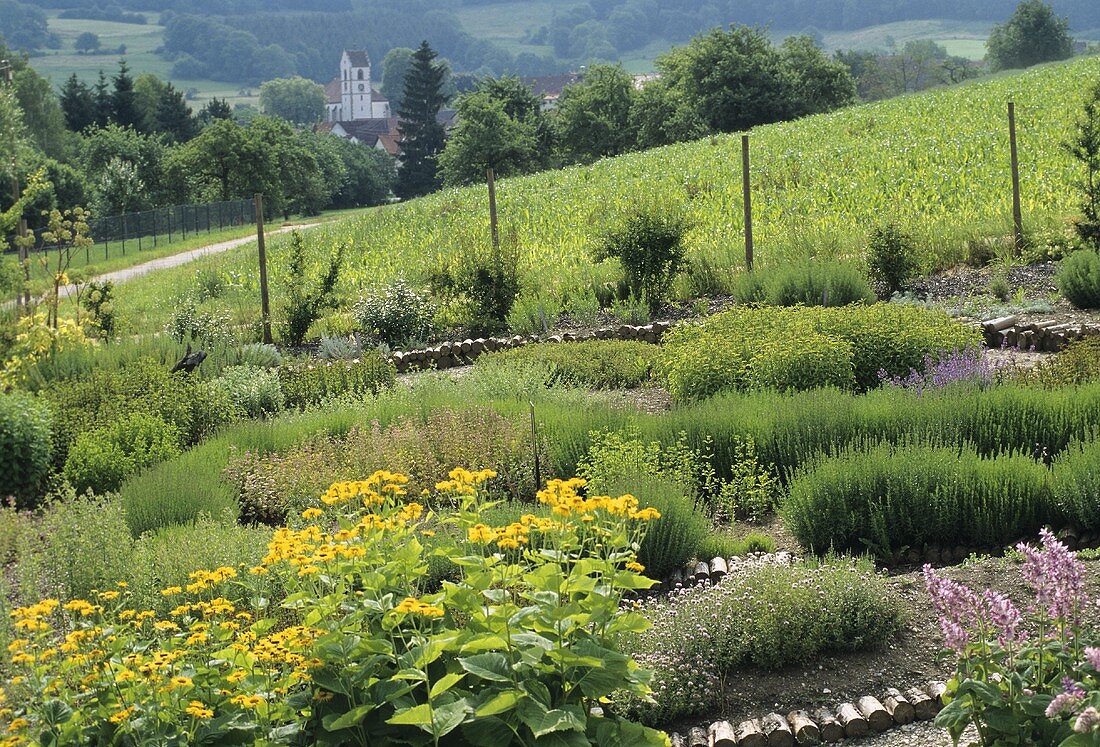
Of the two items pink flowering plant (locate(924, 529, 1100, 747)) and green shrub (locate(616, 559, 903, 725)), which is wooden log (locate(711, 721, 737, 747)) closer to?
green shrub (locate(616, 559, 903, 725))

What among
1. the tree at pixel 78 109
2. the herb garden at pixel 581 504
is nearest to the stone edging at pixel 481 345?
the herb garden at pixel 581 504

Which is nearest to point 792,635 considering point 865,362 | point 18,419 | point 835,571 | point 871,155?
point 835,571

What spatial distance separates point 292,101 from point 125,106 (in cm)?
12152

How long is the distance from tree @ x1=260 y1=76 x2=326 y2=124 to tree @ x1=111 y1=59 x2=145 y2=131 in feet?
381

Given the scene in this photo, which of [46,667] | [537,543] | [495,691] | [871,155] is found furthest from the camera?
[871,155]

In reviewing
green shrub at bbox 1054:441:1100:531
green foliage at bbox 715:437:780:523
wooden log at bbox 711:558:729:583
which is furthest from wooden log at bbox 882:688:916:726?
green foliage at bbox 715:437:780:523

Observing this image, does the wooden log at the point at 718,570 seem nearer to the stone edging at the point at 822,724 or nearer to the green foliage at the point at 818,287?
the stone edging at the point at 822,724

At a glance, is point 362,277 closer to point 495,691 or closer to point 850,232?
point 850,232

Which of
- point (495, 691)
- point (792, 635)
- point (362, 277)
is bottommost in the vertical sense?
point (792, 635)

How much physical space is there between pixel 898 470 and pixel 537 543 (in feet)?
6.76

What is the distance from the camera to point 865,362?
9117 mm

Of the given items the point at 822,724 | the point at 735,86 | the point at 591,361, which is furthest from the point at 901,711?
the point at 735,86

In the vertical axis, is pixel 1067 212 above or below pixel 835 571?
above

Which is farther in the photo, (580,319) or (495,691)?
(580,319)
